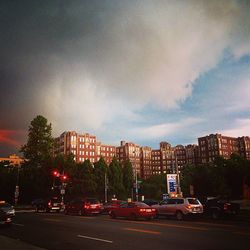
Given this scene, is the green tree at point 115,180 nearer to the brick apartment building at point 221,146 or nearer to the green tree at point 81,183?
the green tree at point 81,183

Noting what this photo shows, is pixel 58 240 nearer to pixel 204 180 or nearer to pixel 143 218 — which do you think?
pixel 143 218

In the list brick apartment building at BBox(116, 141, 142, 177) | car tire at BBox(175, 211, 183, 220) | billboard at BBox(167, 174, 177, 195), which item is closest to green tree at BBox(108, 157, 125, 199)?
billboard at BBox(167, 174, 177, 195)

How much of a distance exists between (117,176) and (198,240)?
93013mm

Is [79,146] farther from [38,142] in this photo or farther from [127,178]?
[38,142]

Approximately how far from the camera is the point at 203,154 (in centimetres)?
18812

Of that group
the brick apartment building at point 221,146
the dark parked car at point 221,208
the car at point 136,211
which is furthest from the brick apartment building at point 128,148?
the car at point 136,211

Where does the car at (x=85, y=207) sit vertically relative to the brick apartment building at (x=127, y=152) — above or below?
below

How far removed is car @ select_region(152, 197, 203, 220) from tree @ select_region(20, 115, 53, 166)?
161ft

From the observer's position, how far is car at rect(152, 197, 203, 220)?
1018 inches

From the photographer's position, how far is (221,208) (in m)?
26.8

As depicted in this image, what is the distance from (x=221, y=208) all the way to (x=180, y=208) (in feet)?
11.5

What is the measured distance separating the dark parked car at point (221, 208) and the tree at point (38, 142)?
168 feet

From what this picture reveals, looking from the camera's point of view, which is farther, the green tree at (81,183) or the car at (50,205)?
the green tree at (81,183)

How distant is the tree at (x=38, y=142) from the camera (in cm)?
7219
